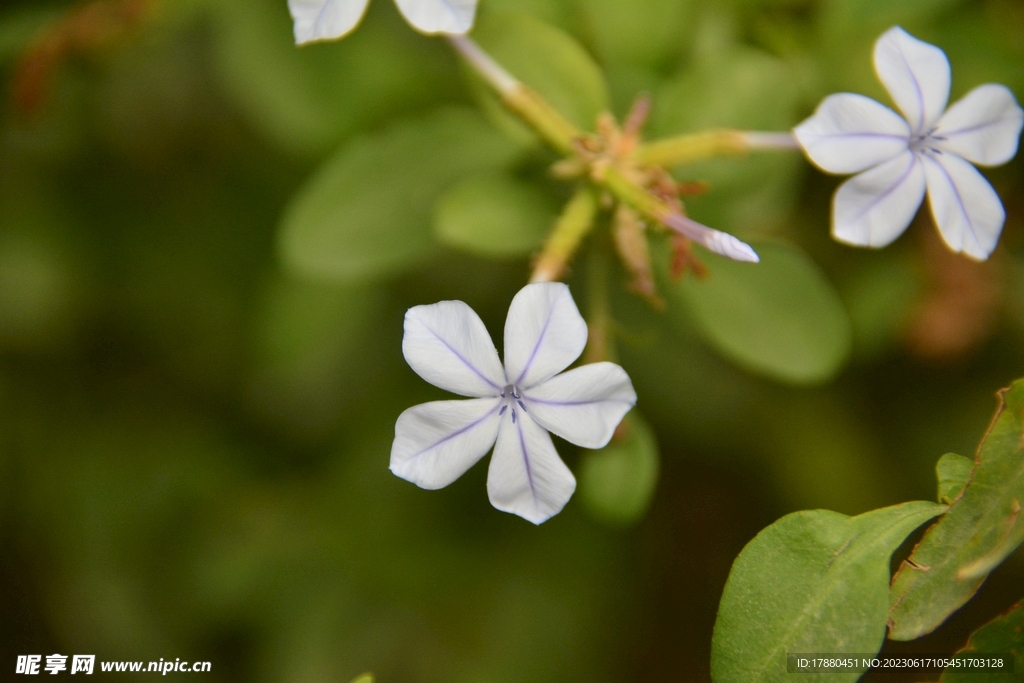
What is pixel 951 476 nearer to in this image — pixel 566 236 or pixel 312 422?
pixel 566 236

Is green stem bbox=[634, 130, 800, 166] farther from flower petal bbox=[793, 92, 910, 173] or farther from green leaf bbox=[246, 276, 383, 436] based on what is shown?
green leaf bbox=[246, 276, 383, 436]

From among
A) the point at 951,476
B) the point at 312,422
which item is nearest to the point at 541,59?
the point at 951,476

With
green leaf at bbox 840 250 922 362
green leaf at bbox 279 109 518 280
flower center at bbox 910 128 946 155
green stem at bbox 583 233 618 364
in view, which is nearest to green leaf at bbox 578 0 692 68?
green leaf at bbox 279 109 518 280

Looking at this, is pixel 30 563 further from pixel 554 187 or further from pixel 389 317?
pixel 554 187

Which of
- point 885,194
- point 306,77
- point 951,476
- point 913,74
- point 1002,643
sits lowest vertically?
point 1002,643

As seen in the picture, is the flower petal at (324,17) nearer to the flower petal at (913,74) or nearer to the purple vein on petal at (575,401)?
the purple vein on petal at (575,401)
